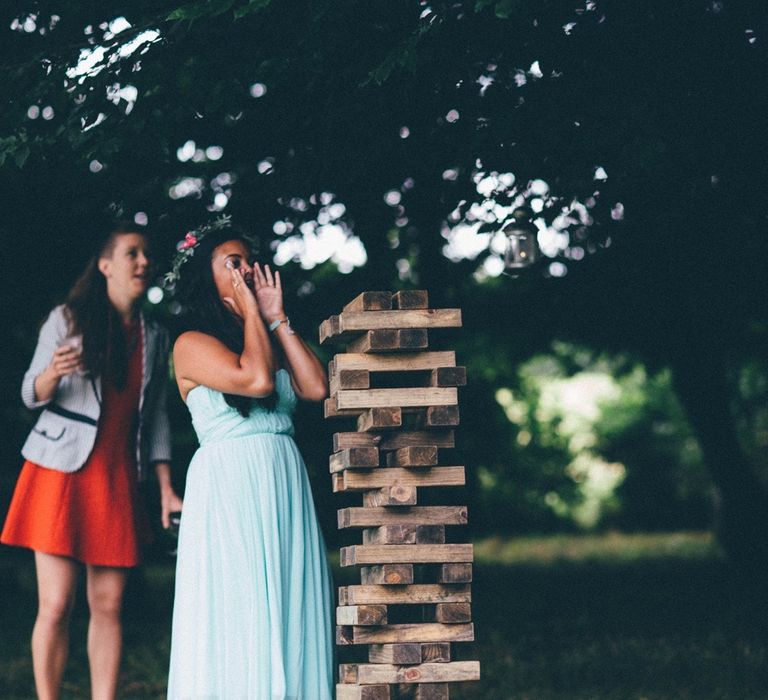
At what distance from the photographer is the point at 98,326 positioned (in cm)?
507

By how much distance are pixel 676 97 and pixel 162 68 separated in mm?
2211

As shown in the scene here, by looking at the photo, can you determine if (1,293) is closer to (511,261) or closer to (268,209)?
(268,209)

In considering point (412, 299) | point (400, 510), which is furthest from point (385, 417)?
point (412, 299)

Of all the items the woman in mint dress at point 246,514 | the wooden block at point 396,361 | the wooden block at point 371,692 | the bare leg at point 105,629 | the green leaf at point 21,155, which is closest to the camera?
the wooden block at point 371,692

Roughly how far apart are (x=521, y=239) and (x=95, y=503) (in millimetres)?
2444

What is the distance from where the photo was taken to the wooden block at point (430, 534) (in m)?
4.33

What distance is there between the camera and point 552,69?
208 inches

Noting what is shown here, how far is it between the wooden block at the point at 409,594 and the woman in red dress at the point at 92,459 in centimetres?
120

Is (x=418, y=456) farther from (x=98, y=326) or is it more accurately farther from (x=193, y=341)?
(x=98, y=326)

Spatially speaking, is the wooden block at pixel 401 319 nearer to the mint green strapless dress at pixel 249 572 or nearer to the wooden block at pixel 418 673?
the mint green strapless dress at pixel 249 572

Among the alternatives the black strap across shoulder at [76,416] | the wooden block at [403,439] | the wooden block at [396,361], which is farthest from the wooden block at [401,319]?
the black strap across shoulder at [76,416]

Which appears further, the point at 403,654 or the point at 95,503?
the point at 95,503

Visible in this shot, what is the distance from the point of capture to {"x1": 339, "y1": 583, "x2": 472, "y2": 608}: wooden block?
14.0 ft

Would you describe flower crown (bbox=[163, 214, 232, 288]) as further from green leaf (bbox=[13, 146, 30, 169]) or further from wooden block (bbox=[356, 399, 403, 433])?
wooden block (bbox=[356, 399, 403, 433])
